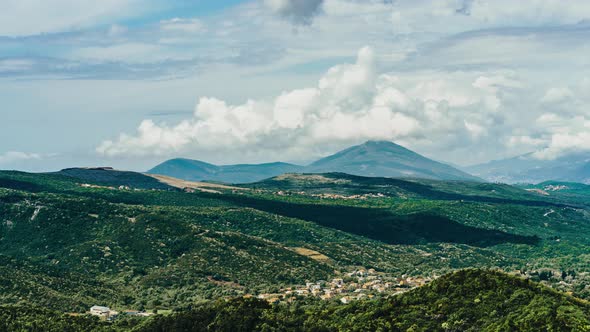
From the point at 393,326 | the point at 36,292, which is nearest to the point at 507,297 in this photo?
the point at 393,326

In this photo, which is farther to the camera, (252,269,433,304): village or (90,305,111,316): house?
(252,269,433,304): village

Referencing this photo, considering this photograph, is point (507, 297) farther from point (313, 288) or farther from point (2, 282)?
point (2, 282)

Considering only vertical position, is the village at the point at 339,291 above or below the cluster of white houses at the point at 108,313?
above

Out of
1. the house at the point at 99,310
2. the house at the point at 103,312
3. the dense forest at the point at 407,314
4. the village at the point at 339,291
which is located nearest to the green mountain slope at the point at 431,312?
the dense forest at the point at 407,314

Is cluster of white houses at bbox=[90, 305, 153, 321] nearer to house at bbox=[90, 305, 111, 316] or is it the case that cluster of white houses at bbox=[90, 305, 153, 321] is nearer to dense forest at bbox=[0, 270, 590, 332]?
house at bbox=[90, 305, 111, 316]

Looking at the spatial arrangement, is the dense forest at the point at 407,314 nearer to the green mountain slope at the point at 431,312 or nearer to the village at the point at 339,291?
the green mountain slope at the point at 431,312

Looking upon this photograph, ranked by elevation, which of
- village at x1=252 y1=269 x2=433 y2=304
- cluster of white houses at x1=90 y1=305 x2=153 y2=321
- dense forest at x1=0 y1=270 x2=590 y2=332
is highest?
dense forest at x1=0 y1=270 x2=590 y2=332

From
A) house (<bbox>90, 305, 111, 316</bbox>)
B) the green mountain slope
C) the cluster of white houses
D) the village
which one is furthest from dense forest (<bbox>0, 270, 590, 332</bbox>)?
the village

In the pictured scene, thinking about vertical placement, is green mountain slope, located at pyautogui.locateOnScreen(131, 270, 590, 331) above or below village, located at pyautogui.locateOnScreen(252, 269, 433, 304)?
above

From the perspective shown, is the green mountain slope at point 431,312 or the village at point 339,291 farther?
the village at point 339,291

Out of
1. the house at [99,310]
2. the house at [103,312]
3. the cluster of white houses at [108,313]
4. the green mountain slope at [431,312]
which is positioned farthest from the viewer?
the house at [99,310]

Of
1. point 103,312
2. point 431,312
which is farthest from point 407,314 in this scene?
point 103,312
